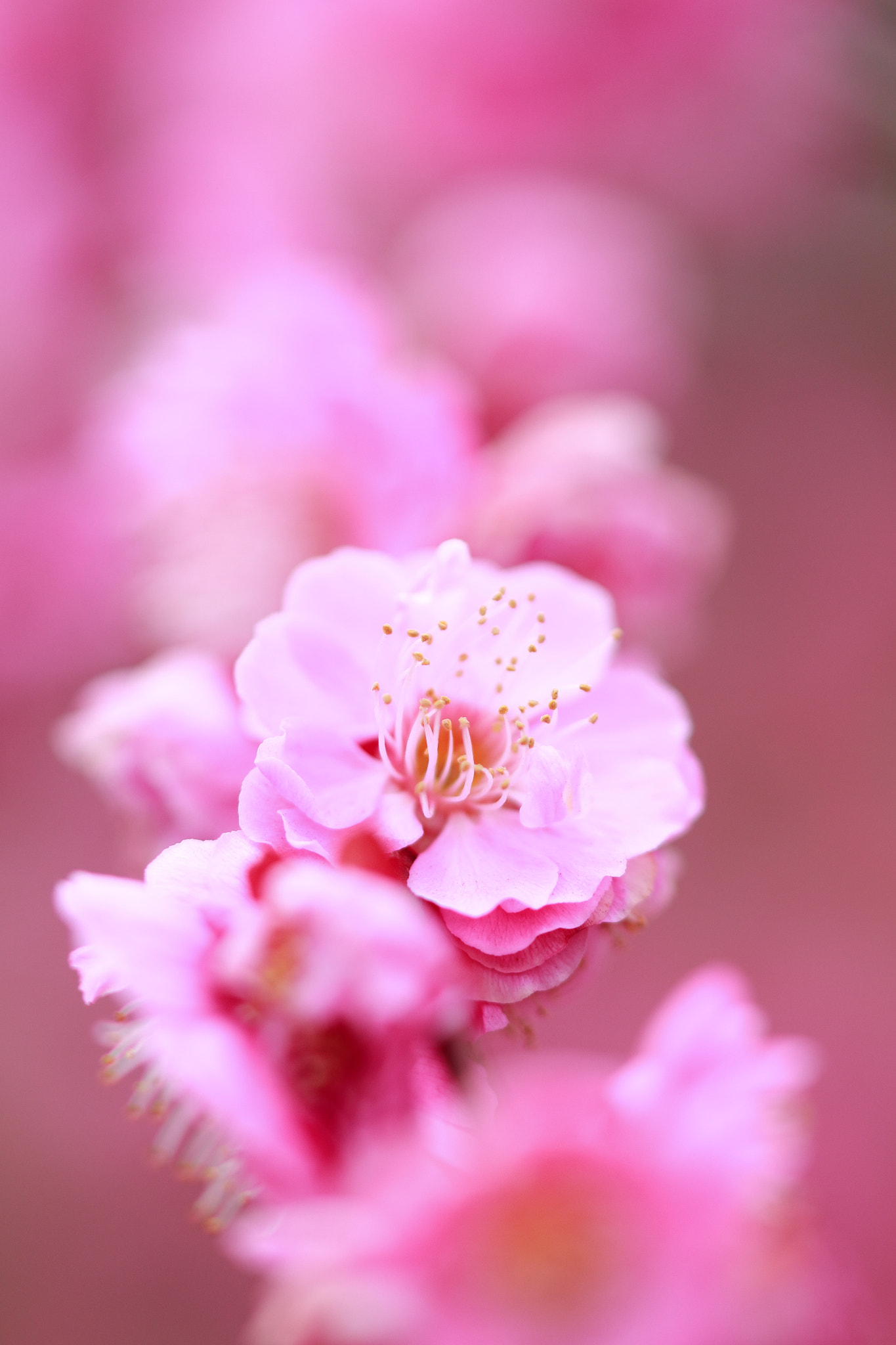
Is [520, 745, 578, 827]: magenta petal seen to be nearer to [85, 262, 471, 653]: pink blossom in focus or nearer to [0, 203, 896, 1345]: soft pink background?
[85, 262, 471, 653]: pink blossom in focus

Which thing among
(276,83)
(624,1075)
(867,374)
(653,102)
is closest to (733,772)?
(867,374)

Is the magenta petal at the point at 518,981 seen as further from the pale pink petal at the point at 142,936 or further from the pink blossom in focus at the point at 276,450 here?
the pink blossom in focus at the point at 276,450

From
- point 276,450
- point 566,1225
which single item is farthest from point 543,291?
point 566,1225

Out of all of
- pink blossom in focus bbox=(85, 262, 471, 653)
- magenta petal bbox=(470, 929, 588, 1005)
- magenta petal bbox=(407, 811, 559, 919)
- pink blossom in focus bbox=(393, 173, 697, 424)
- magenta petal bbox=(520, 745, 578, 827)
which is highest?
pink blossom in focus bbox=(393, 173, 697, 424)

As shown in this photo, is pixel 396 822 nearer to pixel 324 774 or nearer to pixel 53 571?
pixel 324 774

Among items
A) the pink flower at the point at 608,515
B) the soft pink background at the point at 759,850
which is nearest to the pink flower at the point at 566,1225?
the pink flower at the point at 608,515

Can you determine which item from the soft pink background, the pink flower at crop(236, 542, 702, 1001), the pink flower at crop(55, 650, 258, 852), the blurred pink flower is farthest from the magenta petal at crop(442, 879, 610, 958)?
the blurred pink flower
